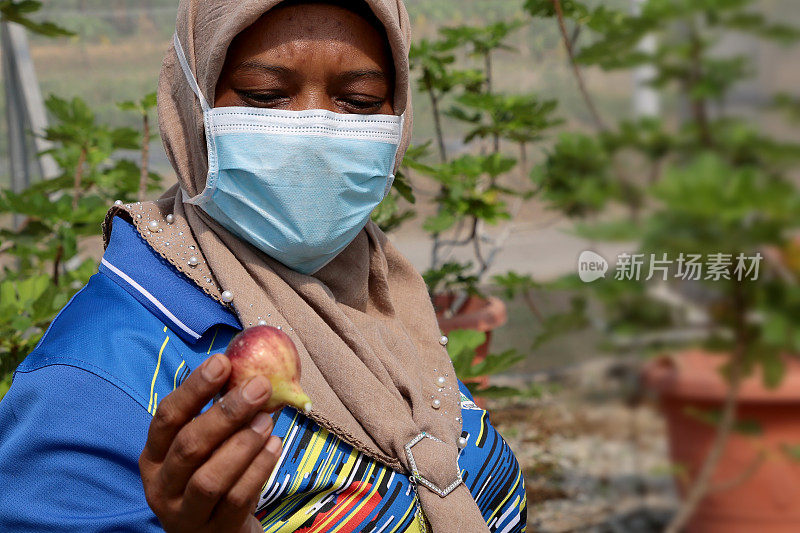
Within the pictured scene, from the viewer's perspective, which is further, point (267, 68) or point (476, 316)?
point (476, 316)

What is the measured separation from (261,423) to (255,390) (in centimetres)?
5

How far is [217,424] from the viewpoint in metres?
0.77

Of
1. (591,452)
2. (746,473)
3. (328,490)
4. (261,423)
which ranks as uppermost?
(261,423)

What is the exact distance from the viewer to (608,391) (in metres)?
1.67

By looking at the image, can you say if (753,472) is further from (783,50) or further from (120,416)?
(120,416)

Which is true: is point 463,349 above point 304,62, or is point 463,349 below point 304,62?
below

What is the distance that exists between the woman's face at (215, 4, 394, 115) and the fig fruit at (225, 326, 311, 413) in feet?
1.44

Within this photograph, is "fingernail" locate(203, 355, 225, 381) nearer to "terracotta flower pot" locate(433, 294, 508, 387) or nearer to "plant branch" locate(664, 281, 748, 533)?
"plant branch" locate(664, 281, 748, 533)

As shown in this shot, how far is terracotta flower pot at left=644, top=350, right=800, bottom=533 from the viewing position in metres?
1.58

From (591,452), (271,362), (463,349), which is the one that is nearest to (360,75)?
(271,362)

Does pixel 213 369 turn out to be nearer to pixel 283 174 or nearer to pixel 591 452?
pixel 283 174

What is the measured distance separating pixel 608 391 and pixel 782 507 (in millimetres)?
610

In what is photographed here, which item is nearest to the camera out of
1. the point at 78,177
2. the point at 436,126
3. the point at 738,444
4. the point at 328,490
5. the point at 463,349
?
the point at 328,490

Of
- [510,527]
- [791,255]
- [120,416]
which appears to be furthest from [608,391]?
[120,416]
